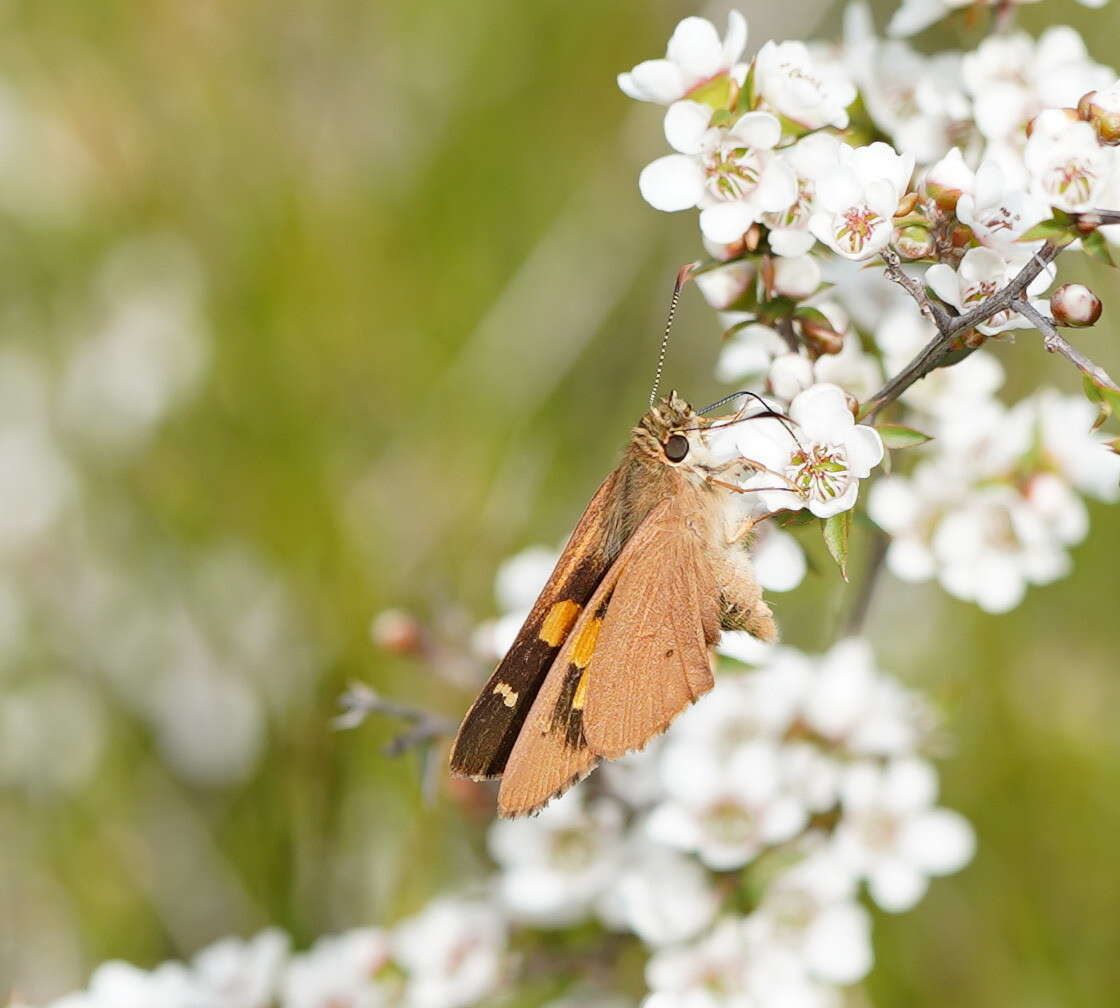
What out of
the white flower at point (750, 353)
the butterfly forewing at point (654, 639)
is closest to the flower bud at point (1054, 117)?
the white flower at point (750, 353)

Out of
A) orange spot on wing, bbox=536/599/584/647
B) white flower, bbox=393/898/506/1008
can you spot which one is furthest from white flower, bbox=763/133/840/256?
white flower, bbox=393/898/506/1008

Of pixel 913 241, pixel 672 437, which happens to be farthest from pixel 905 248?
pixel 672 437

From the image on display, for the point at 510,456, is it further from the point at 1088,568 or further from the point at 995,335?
the point at 995,335

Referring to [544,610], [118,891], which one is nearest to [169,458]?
[118,891]

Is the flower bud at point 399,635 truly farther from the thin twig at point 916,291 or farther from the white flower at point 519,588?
the thin twig at point 916,291

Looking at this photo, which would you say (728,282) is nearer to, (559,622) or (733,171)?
(733,171)

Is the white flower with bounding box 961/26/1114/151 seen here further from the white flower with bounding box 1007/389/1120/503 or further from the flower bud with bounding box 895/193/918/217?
the white flower with bounding box 1007/389/1120/503

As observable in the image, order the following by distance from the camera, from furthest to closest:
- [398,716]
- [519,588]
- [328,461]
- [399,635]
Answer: [328,461]
[519,588]
[399,635]
[398,716]
